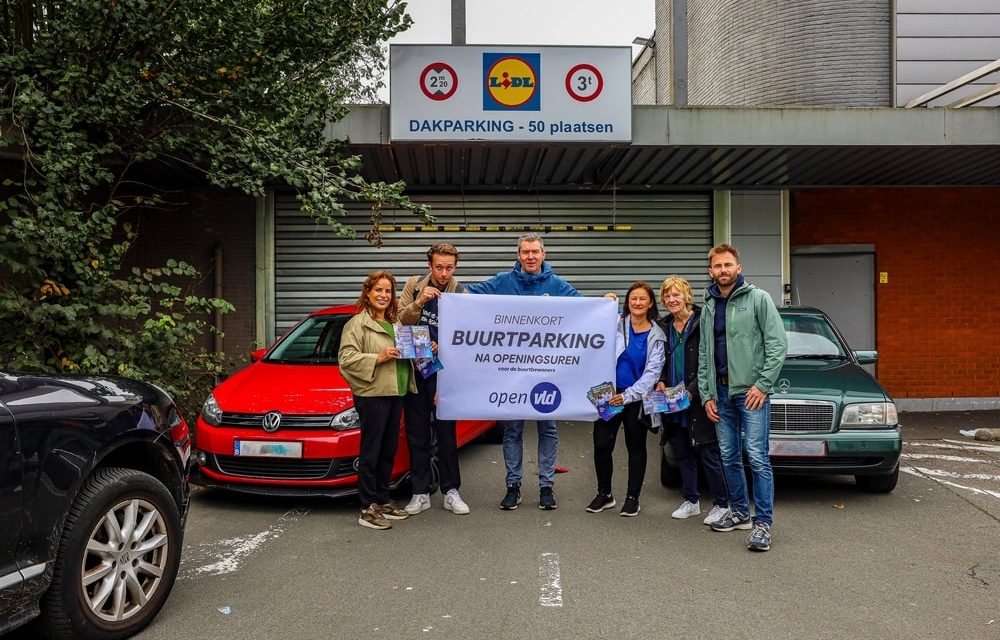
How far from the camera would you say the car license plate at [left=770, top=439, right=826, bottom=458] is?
627 centimetres

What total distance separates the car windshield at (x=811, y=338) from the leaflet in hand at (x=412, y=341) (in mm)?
3624

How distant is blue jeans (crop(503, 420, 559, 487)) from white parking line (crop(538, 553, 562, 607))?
1.20 metres

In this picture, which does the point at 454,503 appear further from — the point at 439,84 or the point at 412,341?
the point at 439,84

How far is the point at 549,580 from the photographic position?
184 inches

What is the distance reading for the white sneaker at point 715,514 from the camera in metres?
5.82

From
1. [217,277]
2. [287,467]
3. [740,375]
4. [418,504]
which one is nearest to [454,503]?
[418,504]

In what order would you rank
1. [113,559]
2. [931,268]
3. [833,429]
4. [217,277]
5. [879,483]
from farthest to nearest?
1. [931,268]
2. [217,277]
3. [879,483]
4. [833,429]
5. [113,559]

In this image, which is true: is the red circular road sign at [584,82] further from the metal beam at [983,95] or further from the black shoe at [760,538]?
the black shoe at [760,538]

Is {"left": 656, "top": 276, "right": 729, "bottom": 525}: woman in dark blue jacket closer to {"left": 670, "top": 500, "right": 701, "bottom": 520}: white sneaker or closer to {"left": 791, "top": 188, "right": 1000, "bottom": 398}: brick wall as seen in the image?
{"left": 670, "top": 500, "right": 701, "bottom": 520}: white sneaker

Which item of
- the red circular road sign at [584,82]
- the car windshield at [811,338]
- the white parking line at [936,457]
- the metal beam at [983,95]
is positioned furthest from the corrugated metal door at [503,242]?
the car windshield at [811,338]

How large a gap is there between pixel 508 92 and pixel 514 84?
0.39ft

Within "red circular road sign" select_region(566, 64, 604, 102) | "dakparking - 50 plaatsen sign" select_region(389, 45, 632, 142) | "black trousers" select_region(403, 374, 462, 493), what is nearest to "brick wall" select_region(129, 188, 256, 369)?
"dakparking - 50 plaatsen sign" select_region(389, 45, 632, 142)

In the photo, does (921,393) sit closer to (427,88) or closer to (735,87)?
(735,87)

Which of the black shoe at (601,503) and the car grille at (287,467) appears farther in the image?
the black shoe at (601,503)
